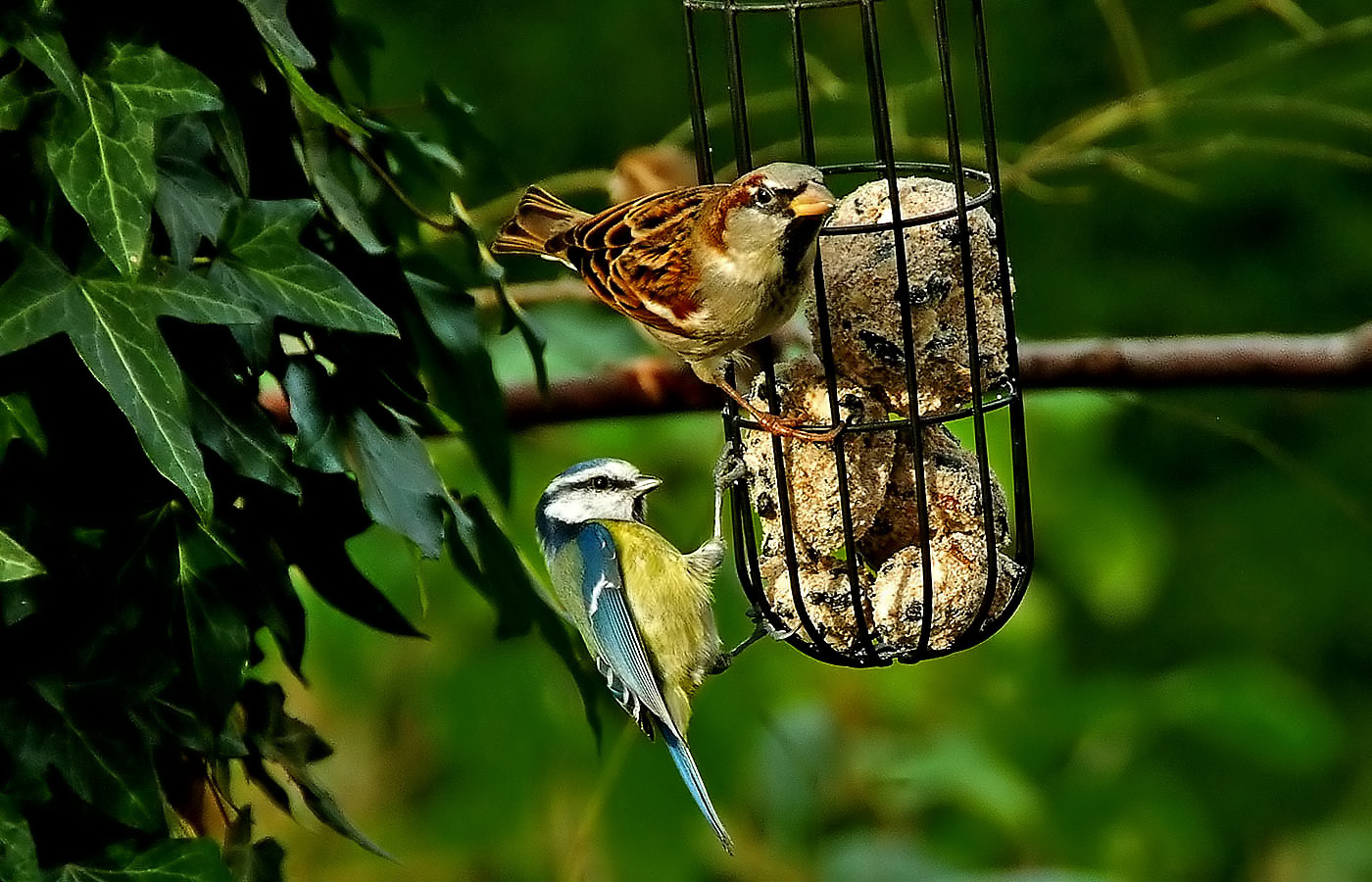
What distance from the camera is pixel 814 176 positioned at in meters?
1.95

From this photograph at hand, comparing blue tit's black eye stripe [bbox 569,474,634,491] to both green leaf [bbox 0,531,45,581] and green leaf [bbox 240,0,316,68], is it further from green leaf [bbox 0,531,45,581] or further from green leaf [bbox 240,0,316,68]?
green leaf [bbox 0,531,45,581]

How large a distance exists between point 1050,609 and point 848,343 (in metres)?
1.77

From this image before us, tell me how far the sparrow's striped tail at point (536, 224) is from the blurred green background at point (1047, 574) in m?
0.14

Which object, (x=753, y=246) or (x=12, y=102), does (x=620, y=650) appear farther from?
(x=12, y=102)

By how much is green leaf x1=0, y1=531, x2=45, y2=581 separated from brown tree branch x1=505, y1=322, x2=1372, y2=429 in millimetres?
1122

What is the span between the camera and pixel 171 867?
59.1 inches

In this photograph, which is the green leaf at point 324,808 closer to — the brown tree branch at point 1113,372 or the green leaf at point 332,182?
the green leaf at point 332,182

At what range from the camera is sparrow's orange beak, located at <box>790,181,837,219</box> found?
191 cm

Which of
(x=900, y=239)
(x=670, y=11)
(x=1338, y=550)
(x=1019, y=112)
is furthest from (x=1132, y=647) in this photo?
(x=900, y=239)

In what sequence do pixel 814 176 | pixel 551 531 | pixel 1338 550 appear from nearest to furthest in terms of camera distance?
1. pixel 814 176
2. pixel 551 531
3. pixel 1338 550

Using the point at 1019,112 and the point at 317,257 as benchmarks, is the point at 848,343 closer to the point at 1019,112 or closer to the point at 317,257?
the point at 317,257

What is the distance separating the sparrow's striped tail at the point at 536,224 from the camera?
2465mm

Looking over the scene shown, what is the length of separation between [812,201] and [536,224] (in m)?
0.68

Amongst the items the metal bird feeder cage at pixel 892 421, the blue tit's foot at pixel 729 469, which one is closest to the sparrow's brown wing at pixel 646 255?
the metal bird feeder cage at pixel 892 421
